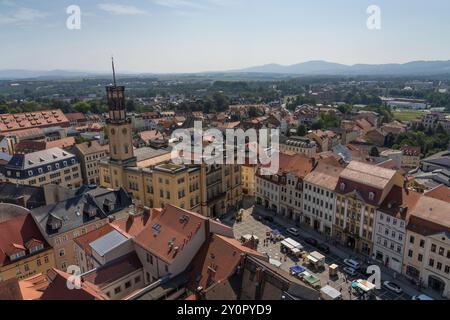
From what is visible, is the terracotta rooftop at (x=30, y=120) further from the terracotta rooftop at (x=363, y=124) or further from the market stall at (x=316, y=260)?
the terracotta rooftop at (x=363, y=124)

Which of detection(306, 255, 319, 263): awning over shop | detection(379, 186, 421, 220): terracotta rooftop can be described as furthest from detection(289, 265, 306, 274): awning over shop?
detection(379, 186, 421, 220): terracotta rooftop

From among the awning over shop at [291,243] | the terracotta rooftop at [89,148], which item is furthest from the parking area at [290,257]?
the terracotta rooftop at [89,148]

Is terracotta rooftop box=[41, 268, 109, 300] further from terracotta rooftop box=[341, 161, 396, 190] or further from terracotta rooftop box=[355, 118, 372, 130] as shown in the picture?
terracotta rooftop box=[355, 118, 372, 130]

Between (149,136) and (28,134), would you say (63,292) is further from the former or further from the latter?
Result: (28,134)

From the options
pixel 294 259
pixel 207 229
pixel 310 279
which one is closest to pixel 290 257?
pixel 294 259

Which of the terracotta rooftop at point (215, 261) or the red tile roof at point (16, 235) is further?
the red tile roof at point (16, 235)
